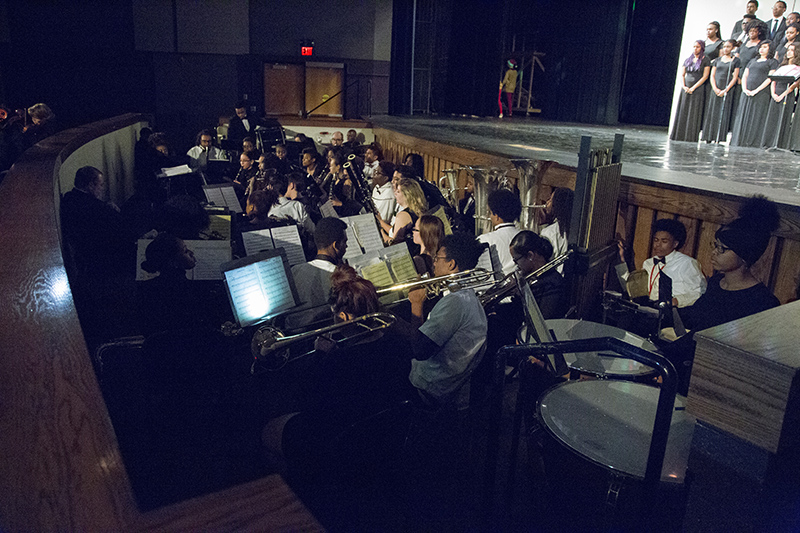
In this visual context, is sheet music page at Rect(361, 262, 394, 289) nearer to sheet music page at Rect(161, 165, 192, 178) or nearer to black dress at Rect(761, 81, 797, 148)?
sheet music page at Rect(161, 165, 192, 178)

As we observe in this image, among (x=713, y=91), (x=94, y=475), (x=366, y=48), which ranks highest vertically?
(x=366, y=48)

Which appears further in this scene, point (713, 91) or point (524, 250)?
point (713, 91)

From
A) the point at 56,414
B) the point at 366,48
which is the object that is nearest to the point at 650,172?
the point at 56,414

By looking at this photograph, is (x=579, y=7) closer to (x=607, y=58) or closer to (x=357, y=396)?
(x=607, y=58)

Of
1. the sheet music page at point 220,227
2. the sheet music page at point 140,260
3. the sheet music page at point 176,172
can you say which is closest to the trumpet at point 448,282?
the sheet music page at point 140,260

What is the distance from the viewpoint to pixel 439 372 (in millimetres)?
3590

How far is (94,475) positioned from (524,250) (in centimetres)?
367

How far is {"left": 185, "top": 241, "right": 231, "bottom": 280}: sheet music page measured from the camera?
14.3 ft

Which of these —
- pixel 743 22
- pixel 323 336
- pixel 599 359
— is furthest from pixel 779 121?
pixel 323 336

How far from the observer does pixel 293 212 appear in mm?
6102

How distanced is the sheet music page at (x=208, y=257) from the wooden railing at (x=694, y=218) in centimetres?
332

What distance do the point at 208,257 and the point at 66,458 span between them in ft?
11.7

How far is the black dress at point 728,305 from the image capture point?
3348mm

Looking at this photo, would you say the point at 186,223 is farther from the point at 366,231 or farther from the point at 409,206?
the point at 409,206
